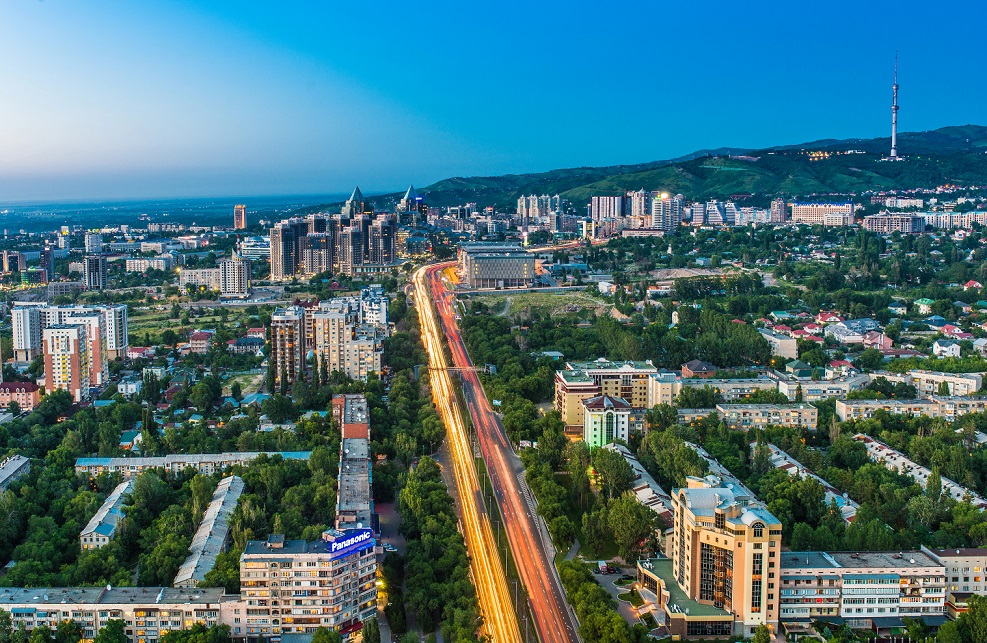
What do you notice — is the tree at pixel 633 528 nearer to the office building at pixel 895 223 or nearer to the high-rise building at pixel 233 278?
the high-rise building at pixel 233 278

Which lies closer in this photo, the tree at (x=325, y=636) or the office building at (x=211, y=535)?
the tree at (x=325, y=636)

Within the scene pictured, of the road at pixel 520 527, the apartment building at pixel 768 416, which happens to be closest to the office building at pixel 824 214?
the road at pixel 520 527

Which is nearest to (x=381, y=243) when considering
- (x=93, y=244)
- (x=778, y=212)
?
(x=93, y=244)

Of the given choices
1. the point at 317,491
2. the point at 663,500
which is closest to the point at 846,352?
the point at 663,500

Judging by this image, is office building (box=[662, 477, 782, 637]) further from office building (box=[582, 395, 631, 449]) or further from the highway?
office building (box=[582, 395, 631, 449])

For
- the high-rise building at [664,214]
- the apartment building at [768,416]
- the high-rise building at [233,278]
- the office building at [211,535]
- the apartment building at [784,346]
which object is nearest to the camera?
the office building at [211,535]

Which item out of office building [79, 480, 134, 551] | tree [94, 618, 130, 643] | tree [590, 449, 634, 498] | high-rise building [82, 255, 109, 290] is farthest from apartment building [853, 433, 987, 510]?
high-rise building [82, 255, 109, 290]
